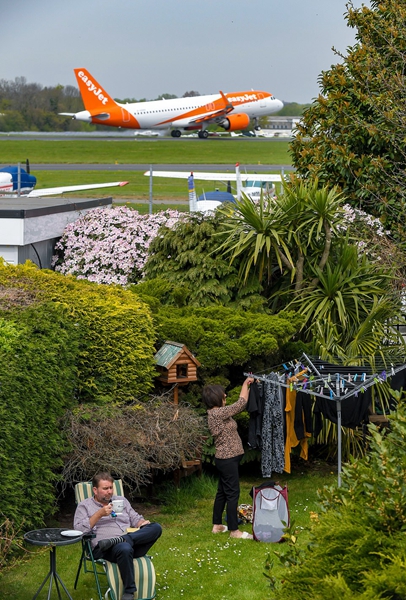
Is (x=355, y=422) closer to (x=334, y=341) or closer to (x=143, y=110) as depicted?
(x=334, y=341)

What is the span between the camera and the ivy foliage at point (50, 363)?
22.6 feet

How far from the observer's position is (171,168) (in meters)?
50.8

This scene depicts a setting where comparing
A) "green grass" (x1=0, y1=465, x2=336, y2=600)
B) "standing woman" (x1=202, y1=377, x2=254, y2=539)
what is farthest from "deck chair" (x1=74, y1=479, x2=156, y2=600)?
"standing woman" (x1=202, y1=377, x2=254, y2=539)

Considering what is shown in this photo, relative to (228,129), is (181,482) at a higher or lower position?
lower

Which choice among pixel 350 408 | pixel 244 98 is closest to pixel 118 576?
pixel 350 408

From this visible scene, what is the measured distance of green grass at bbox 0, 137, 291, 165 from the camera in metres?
60.7

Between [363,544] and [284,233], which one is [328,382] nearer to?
[284,233]

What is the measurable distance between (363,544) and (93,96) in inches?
2634

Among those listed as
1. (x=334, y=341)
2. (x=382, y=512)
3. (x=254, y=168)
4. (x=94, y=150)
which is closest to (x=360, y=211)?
(x=334, y=341)

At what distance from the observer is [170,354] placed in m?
8.92

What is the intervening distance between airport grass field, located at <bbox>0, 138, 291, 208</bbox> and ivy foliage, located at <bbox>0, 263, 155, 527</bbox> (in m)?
35.6

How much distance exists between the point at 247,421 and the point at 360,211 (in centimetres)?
559

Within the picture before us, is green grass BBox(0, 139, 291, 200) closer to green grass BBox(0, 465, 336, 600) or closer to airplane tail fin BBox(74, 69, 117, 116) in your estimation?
airplane tail fin BBox(74, 69, 117, 116)

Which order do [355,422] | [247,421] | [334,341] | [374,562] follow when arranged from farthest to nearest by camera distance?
[334,341] < [247,421] < [355,422] < [374,562]
